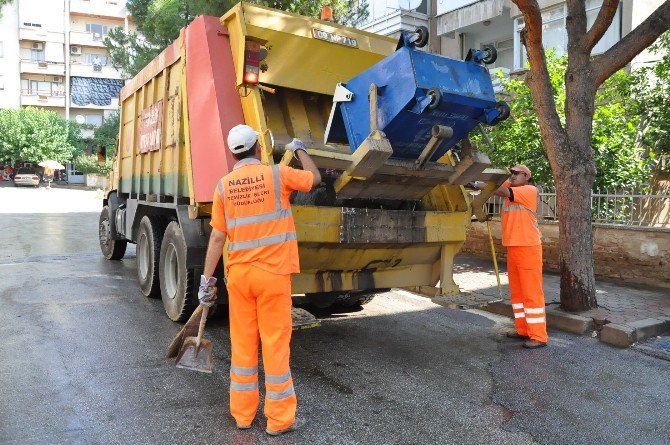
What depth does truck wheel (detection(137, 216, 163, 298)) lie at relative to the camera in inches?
237

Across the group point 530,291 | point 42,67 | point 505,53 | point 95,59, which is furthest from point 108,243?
point 95,59

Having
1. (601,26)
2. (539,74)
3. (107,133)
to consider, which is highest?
(107,133)

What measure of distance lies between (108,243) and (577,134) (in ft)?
23.7

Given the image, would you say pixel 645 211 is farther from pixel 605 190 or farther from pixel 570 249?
pixel 570 249

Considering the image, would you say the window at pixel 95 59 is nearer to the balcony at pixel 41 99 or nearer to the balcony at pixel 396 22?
the balcony at pixel 41 99

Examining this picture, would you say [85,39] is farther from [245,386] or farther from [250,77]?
[245,386]

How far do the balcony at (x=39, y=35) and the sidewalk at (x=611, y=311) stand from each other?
→ 50.3 m

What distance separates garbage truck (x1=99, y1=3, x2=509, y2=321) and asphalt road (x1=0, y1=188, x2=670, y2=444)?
523 mm

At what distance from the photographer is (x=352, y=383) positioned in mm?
3941

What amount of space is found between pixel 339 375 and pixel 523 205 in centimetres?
231

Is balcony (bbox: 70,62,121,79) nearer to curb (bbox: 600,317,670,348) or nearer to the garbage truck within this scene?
the garbage truck

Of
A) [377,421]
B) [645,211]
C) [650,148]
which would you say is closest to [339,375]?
[377,421]

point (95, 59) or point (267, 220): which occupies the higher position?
point (95, 59)

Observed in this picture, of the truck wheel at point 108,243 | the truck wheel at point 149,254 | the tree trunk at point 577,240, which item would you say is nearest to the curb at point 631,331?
the tree trunk at point 577,240
